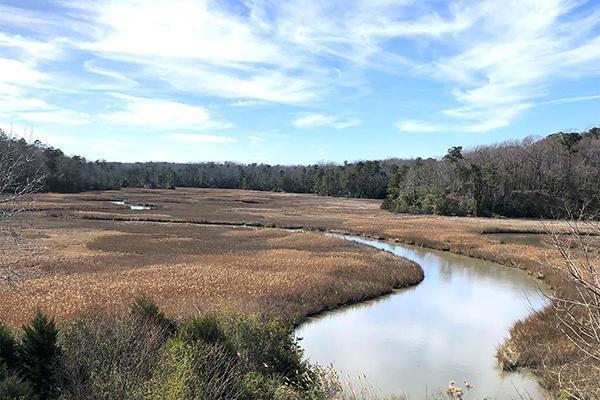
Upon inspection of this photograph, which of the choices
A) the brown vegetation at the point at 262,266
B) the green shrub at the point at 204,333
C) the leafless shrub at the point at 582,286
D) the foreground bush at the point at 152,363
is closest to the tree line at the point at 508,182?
the brown vegetation at the point at 262,266

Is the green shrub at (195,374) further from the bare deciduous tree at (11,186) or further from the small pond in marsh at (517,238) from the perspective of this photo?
the small pond in marsh at (517,238)

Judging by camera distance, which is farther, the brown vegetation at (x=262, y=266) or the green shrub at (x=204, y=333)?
the brown vegetation at (x=262, y=266)

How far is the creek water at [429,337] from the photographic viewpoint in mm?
13789

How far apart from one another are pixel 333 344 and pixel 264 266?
506 inches

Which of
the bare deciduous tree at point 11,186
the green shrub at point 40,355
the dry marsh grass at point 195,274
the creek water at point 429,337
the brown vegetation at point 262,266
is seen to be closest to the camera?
the green shrub at point 40,355

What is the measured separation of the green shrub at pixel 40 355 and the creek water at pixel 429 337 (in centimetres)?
563

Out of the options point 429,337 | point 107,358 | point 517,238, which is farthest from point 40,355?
point 517,238

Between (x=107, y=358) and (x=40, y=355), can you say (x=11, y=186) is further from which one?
(x=107, y=358)

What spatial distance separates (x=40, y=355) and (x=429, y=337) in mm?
13096

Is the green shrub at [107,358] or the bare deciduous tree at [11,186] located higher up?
the bare deciduous tree at [11,186]

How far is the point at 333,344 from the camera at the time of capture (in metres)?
17.1

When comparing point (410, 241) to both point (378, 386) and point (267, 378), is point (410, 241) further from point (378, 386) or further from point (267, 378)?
point (267, 378)

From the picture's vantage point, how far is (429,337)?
59.4 ft

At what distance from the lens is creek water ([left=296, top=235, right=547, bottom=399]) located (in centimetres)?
1379
